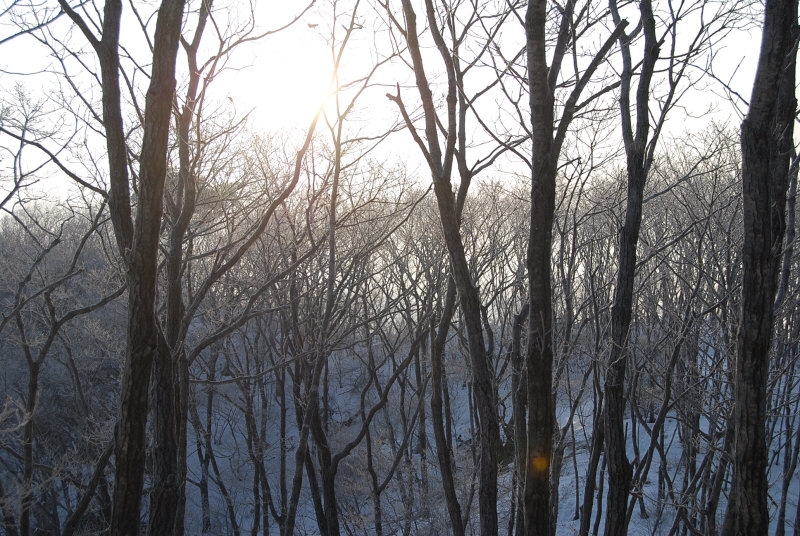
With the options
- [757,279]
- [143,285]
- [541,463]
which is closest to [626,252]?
[757,279]

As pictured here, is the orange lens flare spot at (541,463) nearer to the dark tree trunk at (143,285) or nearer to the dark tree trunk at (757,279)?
the dark tree trunk at (757,279)

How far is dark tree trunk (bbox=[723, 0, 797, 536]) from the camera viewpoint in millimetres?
3152

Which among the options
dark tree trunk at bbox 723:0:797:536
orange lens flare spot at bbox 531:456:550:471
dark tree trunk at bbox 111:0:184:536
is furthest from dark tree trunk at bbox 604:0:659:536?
dark tree trunk at bbox 111:0:184:536

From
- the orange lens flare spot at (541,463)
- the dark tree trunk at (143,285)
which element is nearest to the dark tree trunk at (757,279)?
the orange lens flare spot at (541,463)

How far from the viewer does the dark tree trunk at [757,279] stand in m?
3.15

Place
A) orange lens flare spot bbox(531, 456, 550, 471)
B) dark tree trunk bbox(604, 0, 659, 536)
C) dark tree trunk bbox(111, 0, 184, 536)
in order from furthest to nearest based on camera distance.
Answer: dark tree trunk bbox(604, 0, 659, 536), dark tree trunk bbox(111, 0, 184, 536), orange lens flare spot bbox(531, 456, 550, 471)

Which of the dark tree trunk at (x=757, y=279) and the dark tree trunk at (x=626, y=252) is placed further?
the dark tree trunk at (x=626, y=252)

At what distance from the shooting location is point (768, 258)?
3.25 m

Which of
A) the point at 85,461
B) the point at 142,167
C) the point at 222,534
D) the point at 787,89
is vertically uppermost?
the point at 787,89

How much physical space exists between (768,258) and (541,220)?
1.44 metres

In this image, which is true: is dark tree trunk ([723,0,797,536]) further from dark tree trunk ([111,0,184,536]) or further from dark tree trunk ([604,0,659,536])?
dark tree trunk ([111,0,184,536])

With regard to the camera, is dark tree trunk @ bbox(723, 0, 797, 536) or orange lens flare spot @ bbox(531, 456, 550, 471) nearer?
orange lens flare spot @ bbox(531, 456, 550, 471)

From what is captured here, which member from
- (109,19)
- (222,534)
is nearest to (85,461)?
(222,534)

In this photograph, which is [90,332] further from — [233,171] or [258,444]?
[233,171]
